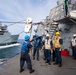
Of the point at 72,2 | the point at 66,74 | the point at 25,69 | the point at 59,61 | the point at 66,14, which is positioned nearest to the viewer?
the point at 66,74

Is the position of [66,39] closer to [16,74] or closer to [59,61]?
[59,61]

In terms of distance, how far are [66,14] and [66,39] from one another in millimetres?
2998

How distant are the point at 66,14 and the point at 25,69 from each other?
187 inches

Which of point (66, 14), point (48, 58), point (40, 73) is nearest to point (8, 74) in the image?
point (40, 73)

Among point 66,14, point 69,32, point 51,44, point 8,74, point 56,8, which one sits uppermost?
point 56,8

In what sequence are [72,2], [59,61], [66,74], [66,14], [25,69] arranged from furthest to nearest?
[72,2] → [66,14] → [59,61] → [25,69] → [66,74]

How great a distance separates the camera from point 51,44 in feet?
29.8

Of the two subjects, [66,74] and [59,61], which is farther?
[59,61]

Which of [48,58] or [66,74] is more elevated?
[48,58]

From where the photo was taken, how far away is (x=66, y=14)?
1061 cm

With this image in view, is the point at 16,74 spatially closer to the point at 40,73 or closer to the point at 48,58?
the point at 40,73

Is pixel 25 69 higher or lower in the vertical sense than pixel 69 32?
lower

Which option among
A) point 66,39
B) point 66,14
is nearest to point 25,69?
point 66,14

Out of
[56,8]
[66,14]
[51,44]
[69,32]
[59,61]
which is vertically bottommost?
[59,61]
